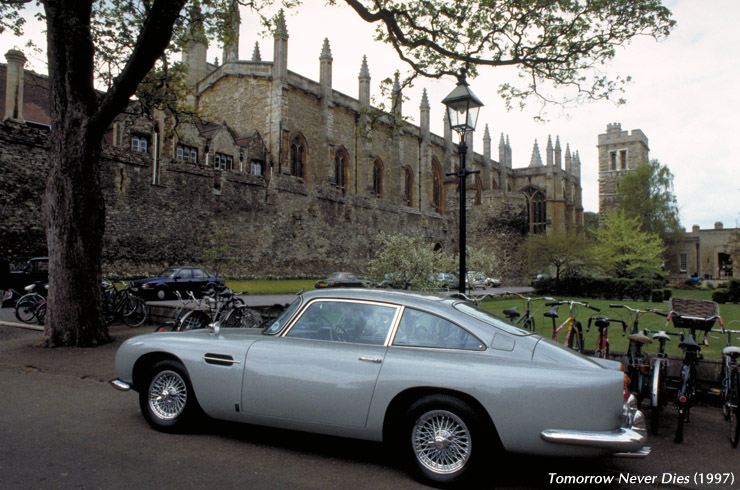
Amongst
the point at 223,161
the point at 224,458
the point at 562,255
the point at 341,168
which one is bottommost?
the point at 224,458

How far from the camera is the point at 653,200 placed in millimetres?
49312

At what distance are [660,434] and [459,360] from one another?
273 centimetres

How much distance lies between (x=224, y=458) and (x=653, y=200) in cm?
5509

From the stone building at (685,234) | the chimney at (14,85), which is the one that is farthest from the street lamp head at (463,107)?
the stone building at (685,234)

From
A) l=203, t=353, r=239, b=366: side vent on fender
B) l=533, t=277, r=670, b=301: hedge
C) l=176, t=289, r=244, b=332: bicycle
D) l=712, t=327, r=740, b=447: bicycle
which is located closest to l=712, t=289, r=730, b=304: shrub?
l=533, t=277, r=670, b=301: hedge

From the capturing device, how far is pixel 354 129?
4091 centimetres

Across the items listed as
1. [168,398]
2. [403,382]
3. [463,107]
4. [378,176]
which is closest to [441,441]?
[403,382]

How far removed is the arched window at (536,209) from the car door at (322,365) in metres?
61.7

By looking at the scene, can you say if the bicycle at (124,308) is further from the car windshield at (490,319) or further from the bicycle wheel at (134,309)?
the car windshield at (490,319)

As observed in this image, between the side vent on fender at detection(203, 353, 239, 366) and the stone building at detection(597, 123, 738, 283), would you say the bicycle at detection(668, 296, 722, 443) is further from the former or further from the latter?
the stone building at detection(597, 123, 738, 283)

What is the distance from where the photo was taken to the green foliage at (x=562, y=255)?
89.8ft

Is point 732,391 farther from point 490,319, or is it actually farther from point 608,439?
point 490,319

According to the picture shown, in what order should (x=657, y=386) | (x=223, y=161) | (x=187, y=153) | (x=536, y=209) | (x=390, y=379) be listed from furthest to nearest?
(x=536, y=209), (x=223, y=161), (x=187, y=153), (x=657, y=386), (x=390, y=379)

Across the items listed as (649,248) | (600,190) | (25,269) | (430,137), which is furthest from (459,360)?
(600,190)
